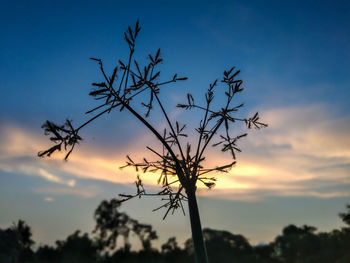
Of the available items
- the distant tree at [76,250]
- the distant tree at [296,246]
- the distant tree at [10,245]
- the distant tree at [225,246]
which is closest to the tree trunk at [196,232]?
the distant tree at [10,245]

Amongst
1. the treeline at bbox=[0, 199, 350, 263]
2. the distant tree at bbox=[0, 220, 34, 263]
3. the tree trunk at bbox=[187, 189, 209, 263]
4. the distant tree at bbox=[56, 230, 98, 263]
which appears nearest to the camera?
the tree trunk at bbox=[187, 189, 209, 263]

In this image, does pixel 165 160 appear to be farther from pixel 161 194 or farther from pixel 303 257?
pixel 303 257

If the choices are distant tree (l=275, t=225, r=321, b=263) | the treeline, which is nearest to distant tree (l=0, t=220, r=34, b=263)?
the treeline

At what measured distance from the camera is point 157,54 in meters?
2.64

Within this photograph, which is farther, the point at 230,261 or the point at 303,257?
the point at 230,261

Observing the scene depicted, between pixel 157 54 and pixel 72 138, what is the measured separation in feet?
3.91

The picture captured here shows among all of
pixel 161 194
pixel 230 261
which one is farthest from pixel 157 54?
pixel 230 261

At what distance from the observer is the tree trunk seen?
86.6 inches

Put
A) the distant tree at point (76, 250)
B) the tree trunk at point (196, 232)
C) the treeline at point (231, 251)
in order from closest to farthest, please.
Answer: the tree trunk at point (196, 232), the treeline at point (231, 251), the distant tree at point (76, 250)

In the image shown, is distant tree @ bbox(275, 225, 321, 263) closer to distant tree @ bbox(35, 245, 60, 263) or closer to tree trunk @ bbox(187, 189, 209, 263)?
distant tree @ bbox(35, 245, 60, 263)

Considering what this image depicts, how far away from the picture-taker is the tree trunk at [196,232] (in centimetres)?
220

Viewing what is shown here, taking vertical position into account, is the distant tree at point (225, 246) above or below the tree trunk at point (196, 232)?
below

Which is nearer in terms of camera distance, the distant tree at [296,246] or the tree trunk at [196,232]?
the tree trunk at [196,232]

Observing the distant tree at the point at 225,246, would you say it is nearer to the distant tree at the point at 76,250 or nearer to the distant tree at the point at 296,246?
the distant tree at the point at 296,246
